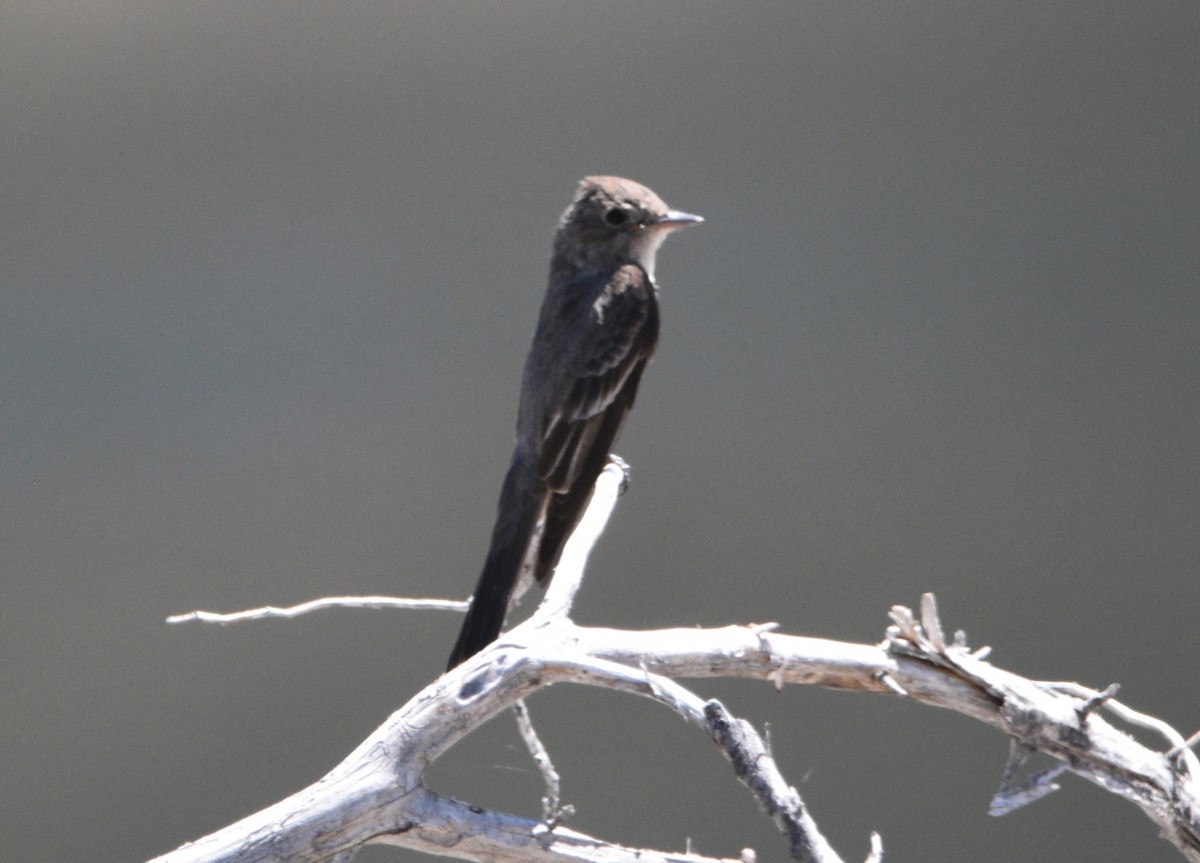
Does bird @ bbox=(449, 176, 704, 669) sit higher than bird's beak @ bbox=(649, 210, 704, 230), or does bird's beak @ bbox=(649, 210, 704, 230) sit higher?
bird's beak @ bbox=(649, 210, 704, 230)

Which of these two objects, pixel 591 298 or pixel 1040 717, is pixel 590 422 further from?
pixel 1040 717

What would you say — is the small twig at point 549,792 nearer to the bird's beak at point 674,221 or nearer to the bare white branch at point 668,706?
the bare white branch at point 668,706

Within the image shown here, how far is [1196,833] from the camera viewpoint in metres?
1.61

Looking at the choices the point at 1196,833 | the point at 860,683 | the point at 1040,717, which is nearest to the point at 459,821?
the point at 860,683

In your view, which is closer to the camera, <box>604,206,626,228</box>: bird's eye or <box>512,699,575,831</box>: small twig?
<box>512,699,575,831</box>: small twig

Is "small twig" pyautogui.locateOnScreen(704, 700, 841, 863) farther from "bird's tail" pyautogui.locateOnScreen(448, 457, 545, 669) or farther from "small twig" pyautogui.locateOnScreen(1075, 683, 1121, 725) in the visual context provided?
"bird's tail" pyautogui.locateOnScreen(448, 457, 545, 669)

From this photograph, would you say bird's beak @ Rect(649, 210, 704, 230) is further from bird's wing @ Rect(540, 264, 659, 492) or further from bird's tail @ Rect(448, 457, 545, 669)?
bird's tail @ Rect(448, 457, 545, 669)

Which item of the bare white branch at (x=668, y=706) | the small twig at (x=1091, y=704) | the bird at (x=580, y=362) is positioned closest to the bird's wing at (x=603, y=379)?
the bird at (x=580, y=362)

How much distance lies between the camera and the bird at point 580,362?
2.57m

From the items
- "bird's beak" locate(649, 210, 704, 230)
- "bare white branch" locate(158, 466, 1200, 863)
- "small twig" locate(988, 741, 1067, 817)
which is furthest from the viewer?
"bird's beak" locate(649, 210, 704, 230)

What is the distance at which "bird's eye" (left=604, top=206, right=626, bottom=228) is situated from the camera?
2.86 m

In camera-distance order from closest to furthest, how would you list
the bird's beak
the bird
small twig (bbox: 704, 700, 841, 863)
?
small twig (bbox: 704, 700, 841, 863) < the bird < the bird's beak

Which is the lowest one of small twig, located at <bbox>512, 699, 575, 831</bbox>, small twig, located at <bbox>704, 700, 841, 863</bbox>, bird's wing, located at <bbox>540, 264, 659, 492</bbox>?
small twig, located at <bbox>512, 699, 575, 831</bbox>

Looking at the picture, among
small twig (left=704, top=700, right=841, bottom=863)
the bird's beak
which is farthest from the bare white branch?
the bird's beak
